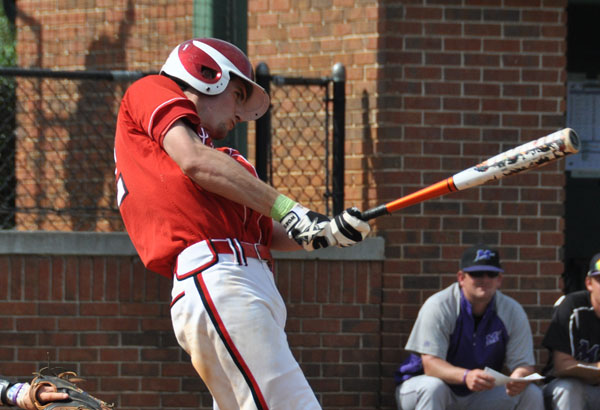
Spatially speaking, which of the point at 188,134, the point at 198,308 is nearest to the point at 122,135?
the point at 188,134

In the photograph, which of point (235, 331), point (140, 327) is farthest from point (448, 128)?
point (235, 331)

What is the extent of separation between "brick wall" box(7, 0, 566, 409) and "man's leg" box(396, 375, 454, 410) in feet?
Result: 1.74

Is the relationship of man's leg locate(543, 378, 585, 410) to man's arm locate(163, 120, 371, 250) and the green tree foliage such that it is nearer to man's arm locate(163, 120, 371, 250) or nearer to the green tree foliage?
man's arm locate(163, 120, 371, 250)

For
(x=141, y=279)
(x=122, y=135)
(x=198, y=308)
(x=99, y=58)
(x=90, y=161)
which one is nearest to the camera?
(x=198, y=308)

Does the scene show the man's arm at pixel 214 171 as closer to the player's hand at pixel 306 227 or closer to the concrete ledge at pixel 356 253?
the player's hand at pixel 306 227

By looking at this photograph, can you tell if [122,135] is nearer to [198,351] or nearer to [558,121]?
[198,351]

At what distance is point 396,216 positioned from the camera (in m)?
6.41

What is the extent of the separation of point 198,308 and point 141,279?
120 inches

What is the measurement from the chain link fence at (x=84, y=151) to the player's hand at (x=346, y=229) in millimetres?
3160

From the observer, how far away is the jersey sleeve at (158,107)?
3.38m

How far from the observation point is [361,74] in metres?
6.50

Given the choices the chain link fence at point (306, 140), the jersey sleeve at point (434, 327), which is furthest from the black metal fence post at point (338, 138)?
the jersey sleeve at point (434, 327)

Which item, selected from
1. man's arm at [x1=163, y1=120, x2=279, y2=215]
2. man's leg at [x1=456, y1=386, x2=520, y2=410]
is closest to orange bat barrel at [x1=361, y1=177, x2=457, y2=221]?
man's arm at [x1=163, y1=120, x2=279, y2=215]

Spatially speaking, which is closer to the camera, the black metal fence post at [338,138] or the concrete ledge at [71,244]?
the concrete ledge at [71,244]
